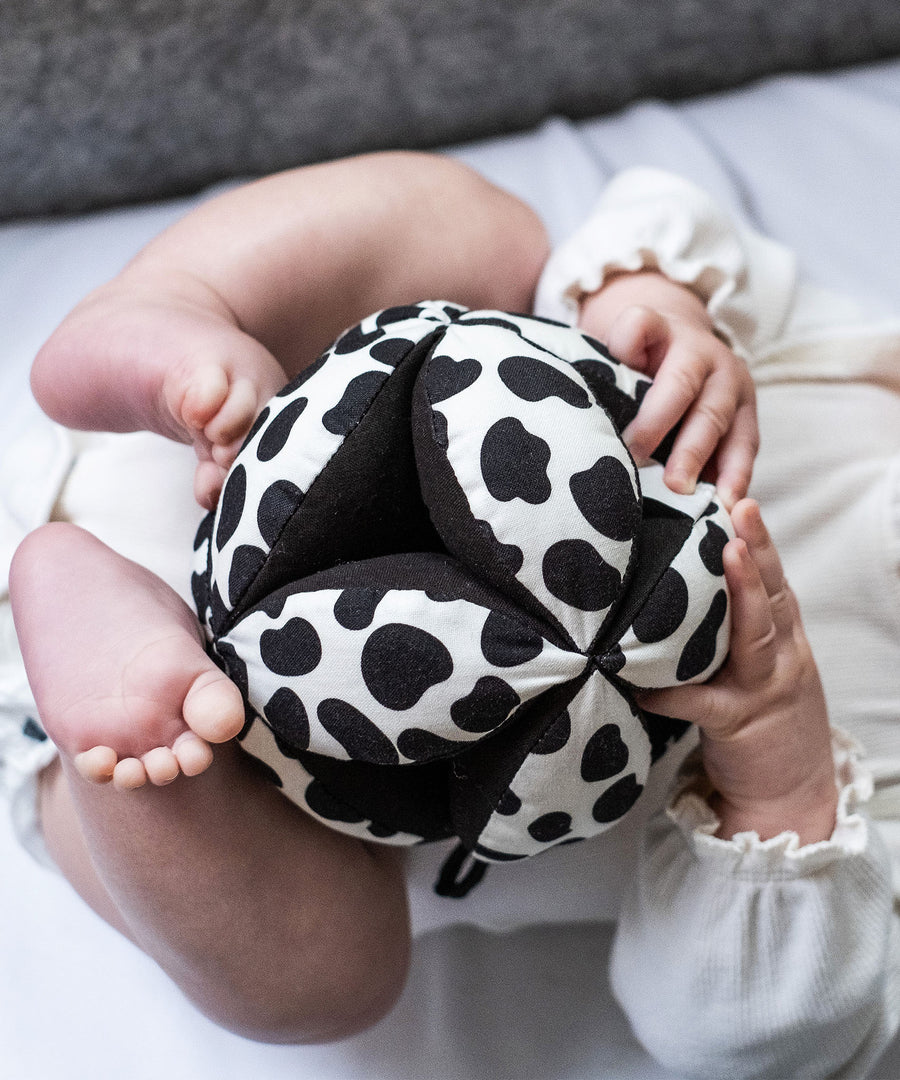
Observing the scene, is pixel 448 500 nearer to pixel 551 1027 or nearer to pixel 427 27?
pixel 551 1027

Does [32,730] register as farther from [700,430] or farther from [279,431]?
[700,430]

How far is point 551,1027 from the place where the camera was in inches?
27.6

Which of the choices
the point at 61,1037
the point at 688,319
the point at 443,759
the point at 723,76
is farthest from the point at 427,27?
the point at 61,1037

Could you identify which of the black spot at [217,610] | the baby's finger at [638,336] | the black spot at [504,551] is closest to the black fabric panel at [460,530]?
the black spot at [504,551]

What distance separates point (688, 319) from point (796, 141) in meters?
0.41

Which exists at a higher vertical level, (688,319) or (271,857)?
(688,319)

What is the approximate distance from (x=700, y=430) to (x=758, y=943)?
30 cm

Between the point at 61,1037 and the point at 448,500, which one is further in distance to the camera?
the point at 61,1037

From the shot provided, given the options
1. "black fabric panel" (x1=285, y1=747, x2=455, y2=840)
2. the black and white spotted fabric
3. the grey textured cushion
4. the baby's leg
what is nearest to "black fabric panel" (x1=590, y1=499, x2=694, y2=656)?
the black and white spotted fabric

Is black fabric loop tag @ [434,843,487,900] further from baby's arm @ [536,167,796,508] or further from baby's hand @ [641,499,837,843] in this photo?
baby's arm @ [536,167,796,508]

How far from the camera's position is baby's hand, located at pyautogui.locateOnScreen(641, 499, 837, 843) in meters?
0.48

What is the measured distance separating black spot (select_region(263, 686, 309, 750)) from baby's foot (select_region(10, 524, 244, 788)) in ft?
0.08

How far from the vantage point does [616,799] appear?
1.54 ft

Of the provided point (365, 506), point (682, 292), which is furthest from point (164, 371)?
point (682, 292)
